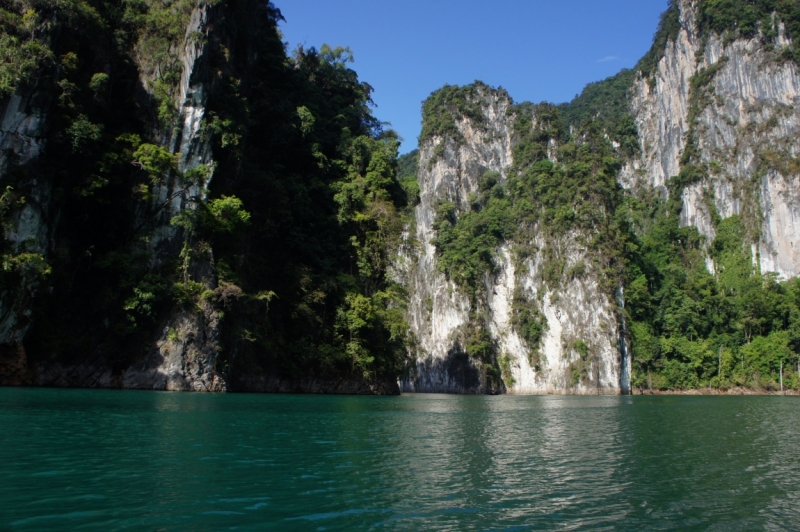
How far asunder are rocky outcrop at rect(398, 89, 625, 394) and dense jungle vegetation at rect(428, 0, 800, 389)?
944 millimetres

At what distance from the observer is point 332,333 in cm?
A: 3438

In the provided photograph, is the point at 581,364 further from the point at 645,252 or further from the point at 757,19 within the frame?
the point at 757,19

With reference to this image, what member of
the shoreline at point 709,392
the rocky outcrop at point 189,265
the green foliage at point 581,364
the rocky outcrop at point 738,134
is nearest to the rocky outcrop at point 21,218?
the rocky outcrop at point 189,265

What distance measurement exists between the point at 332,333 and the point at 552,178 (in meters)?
39.9

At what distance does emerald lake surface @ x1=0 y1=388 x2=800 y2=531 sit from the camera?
250 inches

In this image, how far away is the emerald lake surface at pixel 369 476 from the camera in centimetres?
634

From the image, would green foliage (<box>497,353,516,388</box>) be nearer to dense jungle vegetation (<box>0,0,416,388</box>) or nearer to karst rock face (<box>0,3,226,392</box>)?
dense jungle vegetation (<box>0,0,416,388</box>)

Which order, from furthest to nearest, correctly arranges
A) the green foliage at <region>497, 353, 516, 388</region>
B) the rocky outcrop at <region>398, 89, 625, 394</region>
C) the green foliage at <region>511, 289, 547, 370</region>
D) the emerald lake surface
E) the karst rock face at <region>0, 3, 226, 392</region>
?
the green foliage at <region>497, 353, 516, 388</region>, the green foliage at <region>511, 289, 547, 370</region>, the rocky outcrop at <region>398, 89, 625, 394</region>, the karst rock face at <region>0, 3, 226, 392</region>, the emerald lake surface

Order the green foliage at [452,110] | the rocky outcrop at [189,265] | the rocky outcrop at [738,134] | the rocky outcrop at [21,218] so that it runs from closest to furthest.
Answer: the rocky outcrop at [21,218]
the rocky outcrop at [189,265]
the rocky outcrop at [738,134]
the green foliage at [452,110]

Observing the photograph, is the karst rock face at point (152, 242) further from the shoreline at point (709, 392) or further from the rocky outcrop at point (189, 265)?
the shoreline at point (709, 392)

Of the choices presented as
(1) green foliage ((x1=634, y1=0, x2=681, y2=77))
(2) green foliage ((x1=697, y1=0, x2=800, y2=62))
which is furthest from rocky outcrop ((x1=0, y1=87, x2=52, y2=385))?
(1) green foliage ((x1=634, y1=0, x2=681, y2=77))

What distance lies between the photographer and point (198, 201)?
2889cm

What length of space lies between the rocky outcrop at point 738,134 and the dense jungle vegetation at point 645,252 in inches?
50.4

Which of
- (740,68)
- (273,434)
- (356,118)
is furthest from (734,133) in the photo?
(273,434)
